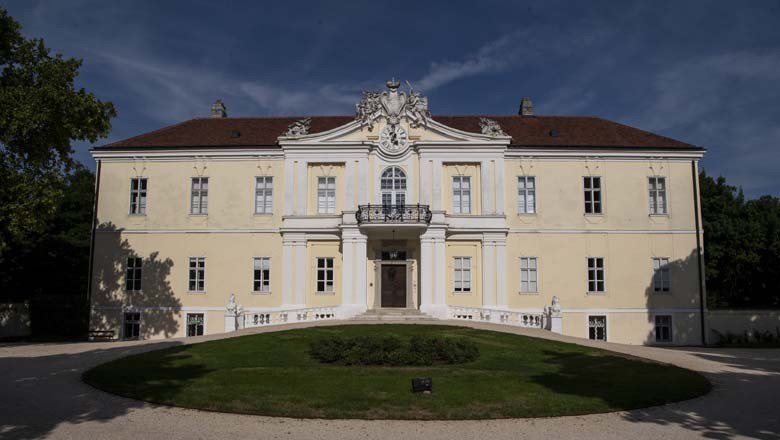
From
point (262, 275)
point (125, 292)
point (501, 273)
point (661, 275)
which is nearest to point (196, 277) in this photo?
point (262, 275)

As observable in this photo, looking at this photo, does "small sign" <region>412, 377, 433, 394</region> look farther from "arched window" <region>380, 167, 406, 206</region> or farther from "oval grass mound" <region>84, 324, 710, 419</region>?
"arched window" <region>380, 167, 406, 206</region>

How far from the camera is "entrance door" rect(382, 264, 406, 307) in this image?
97.5ft

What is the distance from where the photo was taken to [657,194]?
1203 inches

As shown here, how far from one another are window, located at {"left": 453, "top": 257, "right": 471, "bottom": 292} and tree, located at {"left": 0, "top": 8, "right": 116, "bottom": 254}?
16.5m

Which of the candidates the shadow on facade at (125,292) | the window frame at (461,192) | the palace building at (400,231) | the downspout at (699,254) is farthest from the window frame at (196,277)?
the downspout at (699,254)

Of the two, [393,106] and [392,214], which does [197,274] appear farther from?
[393,106]

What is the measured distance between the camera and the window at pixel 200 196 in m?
30.9

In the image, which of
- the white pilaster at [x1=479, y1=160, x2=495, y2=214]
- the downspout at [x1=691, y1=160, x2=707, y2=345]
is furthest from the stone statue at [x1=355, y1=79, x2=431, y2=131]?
the downspout at [x1=691, y1=160, x2=707, y2=345]

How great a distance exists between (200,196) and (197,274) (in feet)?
13.1

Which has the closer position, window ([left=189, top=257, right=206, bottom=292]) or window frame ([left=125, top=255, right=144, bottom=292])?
window ([left=189, top=257, right=206, bottom=292])

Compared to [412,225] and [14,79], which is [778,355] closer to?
[412,225]

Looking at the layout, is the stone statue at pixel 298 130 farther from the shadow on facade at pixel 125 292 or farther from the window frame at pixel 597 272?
the window frame at pixel 597 272

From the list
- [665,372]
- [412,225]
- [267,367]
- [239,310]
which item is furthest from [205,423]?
[412,225]

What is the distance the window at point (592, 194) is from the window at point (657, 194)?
2564 millimetres
